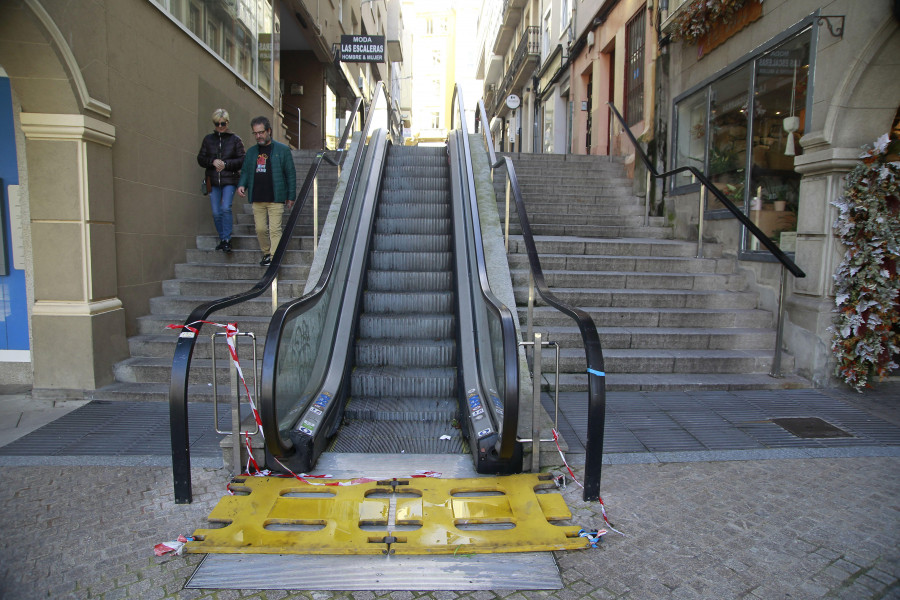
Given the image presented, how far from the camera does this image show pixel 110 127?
511cm

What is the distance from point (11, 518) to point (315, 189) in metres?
4.31

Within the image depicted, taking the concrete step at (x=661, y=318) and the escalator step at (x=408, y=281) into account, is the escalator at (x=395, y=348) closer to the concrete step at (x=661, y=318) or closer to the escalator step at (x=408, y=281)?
the escalator step at (x=408, y=281)

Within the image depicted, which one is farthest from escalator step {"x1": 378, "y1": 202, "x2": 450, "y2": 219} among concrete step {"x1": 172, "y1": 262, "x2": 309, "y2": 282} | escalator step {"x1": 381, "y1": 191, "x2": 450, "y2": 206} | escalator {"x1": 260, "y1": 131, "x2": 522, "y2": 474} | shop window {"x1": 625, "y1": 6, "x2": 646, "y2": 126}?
shop window {"x1": 625, "y1": 6, "x2": 646, "y2": 126}

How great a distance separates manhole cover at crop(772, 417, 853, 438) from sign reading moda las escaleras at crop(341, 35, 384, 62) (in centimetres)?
1405

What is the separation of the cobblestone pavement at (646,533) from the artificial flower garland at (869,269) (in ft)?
5.31

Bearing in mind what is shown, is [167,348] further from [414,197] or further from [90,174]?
[414,197]

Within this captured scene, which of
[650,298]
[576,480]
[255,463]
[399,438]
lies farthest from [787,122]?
[255,463]

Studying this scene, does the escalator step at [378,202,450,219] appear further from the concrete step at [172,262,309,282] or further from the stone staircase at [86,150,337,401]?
the concrete step at [172,262,309,282]

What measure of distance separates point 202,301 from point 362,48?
11590mm

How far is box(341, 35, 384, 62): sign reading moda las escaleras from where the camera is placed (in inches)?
598

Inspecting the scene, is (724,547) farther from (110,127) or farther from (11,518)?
(110,127)

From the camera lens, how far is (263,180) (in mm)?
6160

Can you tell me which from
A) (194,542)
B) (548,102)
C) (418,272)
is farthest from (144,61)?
(548,102)

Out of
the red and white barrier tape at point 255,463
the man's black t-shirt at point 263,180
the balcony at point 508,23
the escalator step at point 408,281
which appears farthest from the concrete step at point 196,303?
the balcony at point 508,23
